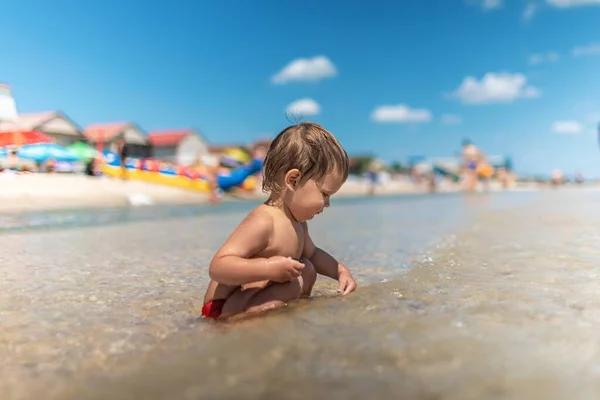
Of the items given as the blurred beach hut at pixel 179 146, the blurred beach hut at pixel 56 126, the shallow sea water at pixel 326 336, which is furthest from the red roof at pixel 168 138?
the shallow sea water at pixel 326 336

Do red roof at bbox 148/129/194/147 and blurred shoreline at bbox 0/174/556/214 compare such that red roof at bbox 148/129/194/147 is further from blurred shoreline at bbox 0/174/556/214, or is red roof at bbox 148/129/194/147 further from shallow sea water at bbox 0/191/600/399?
shallow sea water at bbox 0/191/600/399

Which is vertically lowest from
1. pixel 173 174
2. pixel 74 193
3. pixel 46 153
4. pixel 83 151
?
pixel 74 193

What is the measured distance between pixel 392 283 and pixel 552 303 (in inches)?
30.8

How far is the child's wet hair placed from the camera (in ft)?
6.79

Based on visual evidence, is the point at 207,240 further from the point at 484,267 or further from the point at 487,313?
the point at 487,313

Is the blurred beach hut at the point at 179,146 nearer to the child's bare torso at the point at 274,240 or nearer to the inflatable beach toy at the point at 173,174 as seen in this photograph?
the inflatable beach toy at the point at 173,174

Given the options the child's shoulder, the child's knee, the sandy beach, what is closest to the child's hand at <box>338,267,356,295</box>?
the child's knee

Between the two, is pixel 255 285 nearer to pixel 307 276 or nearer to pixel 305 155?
pixel 307 276

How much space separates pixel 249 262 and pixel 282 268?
0.13 m

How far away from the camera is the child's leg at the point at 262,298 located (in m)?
2.02

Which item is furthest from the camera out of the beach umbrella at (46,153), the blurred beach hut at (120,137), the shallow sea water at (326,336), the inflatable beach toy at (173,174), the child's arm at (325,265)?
the blurred beach hut at (120,137)

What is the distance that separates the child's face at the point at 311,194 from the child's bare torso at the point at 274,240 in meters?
0.07

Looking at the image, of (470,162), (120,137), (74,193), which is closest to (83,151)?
(74,193)

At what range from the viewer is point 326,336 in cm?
162
